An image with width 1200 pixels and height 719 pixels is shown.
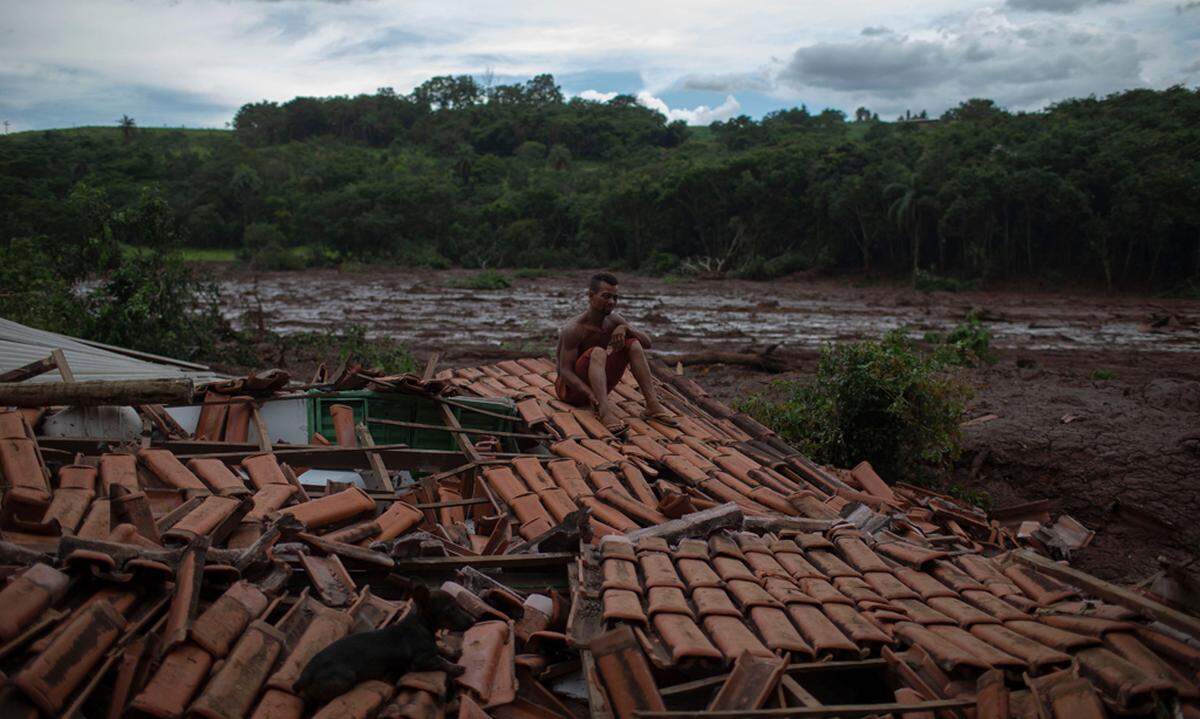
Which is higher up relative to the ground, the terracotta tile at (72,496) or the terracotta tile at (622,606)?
the terracotta tile at (72,496)

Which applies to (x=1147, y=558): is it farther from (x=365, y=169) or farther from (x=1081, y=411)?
(x=365, y=169)

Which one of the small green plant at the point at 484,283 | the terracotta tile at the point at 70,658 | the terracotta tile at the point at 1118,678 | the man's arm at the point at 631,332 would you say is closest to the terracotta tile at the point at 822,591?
the terracotta tile at the point at 1118,678

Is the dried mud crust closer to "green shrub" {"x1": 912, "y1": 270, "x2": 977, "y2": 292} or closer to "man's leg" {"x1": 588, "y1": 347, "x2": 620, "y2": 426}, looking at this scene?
"man's leg" {"x1": 588, "y1": 347, "x2": 620, "y2": 426}

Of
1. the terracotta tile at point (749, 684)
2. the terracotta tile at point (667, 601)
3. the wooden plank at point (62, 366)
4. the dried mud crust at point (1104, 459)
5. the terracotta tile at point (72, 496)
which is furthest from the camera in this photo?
the dried mud crust at point (1104, 459)

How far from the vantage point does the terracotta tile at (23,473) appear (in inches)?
143

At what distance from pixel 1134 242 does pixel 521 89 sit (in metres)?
57.3

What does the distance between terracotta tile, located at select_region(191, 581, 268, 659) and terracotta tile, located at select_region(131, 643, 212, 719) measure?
39mm

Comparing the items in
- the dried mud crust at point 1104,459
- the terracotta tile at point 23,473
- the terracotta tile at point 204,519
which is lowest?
the dried mud crust at point 1104,459

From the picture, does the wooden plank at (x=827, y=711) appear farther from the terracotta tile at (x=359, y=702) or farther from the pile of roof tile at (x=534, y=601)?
the terracotta tile at (x=359, y=702)

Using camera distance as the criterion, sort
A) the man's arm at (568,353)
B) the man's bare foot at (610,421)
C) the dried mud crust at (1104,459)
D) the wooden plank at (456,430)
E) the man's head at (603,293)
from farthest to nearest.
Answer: the man's arm at (568,353) → the man's head at (603,293) → the dried mud crust at (1104,459) → the man's bare foot at (610,421) → the wooden plank at (456,430)

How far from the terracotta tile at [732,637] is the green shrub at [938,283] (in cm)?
2466

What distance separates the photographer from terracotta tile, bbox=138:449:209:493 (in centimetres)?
414

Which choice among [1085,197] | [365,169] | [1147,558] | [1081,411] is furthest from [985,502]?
[365,169]

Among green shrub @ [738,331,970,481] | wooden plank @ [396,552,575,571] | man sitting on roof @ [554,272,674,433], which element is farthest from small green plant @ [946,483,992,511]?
wooden plank @ [396,552,575,571]
